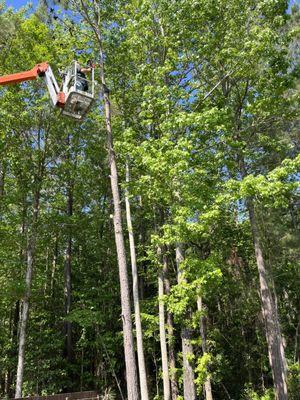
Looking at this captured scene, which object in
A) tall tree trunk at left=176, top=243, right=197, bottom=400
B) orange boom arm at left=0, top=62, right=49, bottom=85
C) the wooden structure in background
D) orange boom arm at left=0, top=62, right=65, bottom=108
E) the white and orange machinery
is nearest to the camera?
the white and orange machinery

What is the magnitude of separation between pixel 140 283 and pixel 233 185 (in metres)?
10.2

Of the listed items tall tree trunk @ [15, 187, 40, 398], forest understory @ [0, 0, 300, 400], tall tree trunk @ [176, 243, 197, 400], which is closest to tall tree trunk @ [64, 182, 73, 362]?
forest understory @ [0, 0, 300, 400]

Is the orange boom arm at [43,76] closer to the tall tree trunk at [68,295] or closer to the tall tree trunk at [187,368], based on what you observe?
the tall tree trunk at [187,368]

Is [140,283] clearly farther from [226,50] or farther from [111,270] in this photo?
[226,50]

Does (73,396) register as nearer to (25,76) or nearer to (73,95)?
Result: (73,95)

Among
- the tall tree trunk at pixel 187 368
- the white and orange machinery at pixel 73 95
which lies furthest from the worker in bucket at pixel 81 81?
the tall tree trunk at pixel 187 368

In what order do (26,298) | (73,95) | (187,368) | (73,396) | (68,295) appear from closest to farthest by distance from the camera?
(73,95), (73,396), (187,368), (26,298), (68,295)

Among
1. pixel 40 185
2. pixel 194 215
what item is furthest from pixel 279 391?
pixel 40 185

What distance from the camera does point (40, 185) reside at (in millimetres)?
14711

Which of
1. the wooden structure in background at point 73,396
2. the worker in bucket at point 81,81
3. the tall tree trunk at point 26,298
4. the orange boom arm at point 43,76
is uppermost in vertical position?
the orange boom arm at point 43,76

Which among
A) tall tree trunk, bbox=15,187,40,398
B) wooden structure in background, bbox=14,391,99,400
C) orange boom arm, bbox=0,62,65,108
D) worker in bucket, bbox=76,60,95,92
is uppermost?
orange boom arm, bbox=0,62,65,108

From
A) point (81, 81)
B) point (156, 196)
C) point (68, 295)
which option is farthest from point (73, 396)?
point (81, 81)

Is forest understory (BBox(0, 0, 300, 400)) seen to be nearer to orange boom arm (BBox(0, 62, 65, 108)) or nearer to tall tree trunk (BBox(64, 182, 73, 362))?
tall tree trunk (BBox(64, 182, 73, 362))

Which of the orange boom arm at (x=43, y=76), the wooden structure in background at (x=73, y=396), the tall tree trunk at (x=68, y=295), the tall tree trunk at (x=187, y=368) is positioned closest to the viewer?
the orange boom arm at (x=43, y=76)
